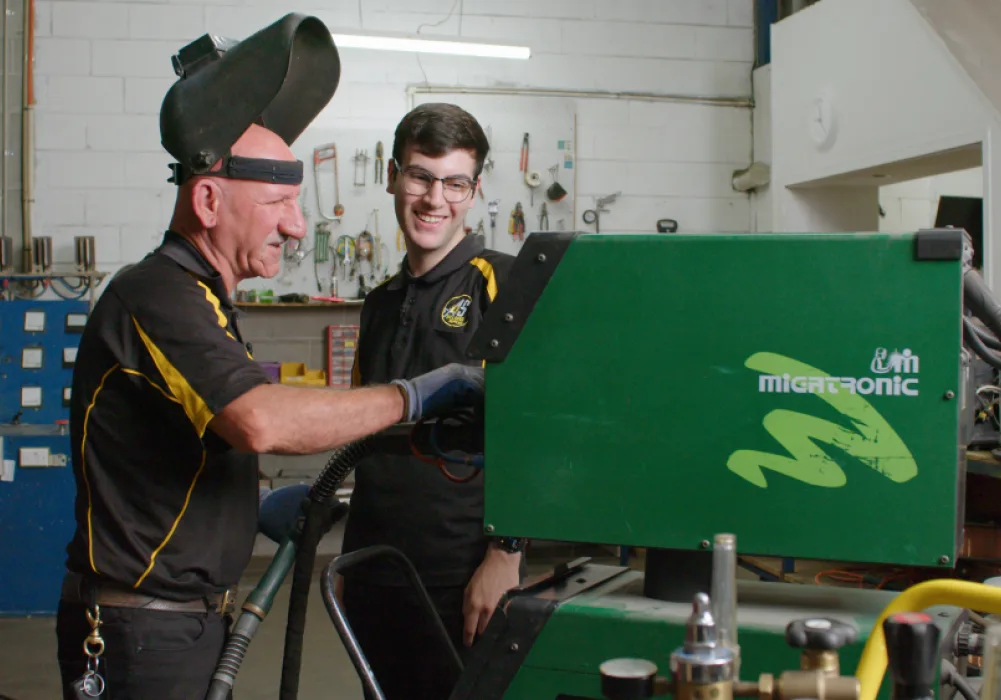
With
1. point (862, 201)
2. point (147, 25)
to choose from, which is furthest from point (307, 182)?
point (862, 201)

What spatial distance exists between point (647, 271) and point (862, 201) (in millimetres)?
4384

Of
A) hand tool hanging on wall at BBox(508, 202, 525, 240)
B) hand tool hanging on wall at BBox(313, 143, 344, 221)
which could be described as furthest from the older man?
hand tool hanging on wall at BBox(508, 202, 525, 240)

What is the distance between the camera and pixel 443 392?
3.56ft

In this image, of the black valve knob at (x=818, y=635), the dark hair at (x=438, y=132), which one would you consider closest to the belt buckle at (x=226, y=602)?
the dark hair at (x=438, y=132)

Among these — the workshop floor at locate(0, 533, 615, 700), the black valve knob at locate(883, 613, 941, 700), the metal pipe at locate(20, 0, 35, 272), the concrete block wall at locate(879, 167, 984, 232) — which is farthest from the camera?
the concrete block wall at locate(879, 167, 984, 232)

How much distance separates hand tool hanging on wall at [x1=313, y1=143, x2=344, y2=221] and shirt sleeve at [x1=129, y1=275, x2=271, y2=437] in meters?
3.93

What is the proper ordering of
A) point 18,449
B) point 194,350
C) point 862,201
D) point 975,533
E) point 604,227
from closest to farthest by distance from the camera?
1. point 194,350
2. point 975,533
3. point 18,449
4. point 862,201
5. point 604,227

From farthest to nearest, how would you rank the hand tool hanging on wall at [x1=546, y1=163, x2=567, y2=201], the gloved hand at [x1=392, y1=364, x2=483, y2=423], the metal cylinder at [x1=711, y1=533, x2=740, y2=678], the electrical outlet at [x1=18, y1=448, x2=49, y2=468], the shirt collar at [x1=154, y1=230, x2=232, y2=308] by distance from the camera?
the hand tool hanging on wall at [x1=546, y1=163, x2=567, y2=201], the electrical outlet at [x1=18, y1=448, x2=49, y2=468], the shirt collar at [x1=154, y1=230, x2=232, y2=308], the gloved hand at [x1=392, y1=364, x2=483, y2=423], the metal cylinder at [x1=711, y1=533, x2=740, y2=678]

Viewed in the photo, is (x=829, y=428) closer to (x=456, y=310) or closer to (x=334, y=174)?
(x=456, y=310)

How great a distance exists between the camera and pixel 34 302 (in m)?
4.05

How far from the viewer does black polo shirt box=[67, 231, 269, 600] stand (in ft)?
3.99

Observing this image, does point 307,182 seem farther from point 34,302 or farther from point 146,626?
point 146,626

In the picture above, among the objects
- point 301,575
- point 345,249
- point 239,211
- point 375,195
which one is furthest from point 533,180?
point 301,575

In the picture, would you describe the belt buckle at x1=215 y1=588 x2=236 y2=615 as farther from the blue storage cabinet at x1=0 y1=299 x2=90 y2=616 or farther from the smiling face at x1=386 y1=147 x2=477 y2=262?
the blue storage cabinet at x1=0 y1=299 x2=90 y2=616
